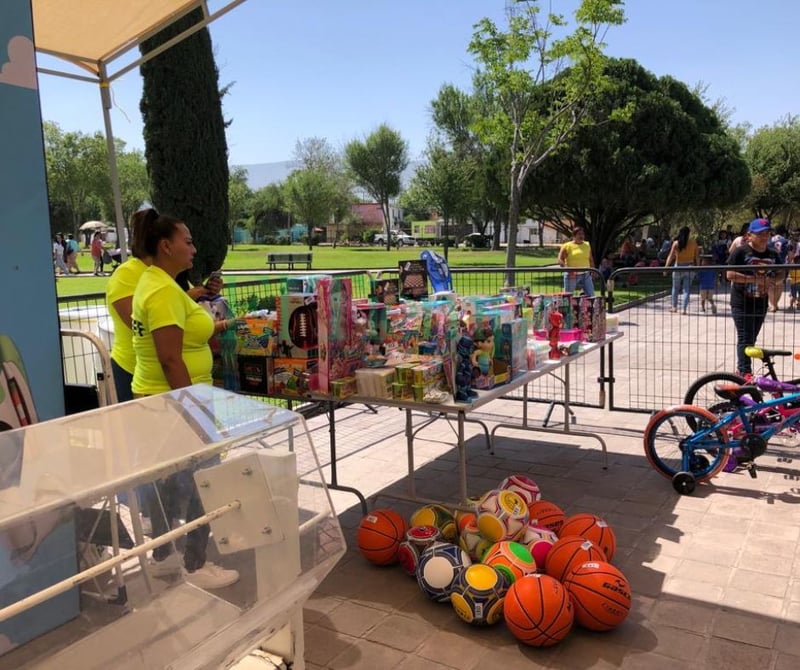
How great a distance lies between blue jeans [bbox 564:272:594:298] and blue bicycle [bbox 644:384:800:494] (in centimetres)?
359

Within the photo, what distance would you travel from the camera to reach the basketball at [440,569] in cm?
354

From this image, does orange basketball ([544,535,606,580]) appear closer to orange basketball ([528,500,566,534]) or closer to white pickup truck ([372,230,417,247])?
orange basketball ([528,500,566,534])

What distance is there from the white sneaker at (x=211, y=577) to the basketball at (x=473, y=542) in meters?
1.88

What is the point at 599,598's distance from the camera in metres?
3.22

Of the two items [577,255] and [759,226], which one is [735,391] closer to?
[759,226]

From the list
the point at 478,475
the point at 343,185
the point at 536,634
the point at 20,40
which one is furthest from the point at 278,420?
the point at 343,185

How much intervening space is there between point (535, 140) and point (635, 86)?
236 inches

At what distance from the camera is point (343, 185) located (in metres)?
71.1

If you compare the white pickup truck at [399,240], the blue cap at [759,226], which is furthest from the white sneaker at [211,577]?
the white pickup truck at [399,240]

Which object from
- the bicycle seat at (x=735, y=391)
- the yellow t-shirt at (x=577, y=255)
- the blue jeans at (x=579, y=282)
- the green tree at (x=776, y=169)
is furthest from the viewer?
the green tree at (x=776, y=169)

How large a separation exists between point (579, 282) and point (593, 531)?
714 centimetres

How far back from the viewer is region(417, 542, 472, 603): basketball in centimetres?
354

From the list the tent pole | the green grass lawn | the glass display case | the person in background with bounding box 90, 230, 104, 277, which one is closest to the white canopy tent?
the tent pole

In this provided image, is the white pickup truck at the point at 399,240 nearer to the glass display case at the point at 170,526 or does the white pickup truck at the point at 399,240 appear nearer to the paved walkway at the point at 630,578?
the paved walkway at the point at 630,578
